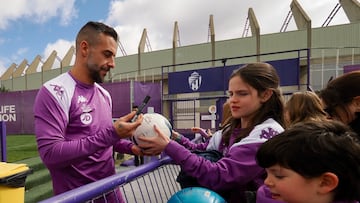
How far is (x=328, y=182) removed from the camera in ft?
3.58

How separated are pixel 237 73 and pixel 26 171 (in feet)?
4.10

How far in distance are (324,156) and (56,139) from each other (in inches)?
50.9

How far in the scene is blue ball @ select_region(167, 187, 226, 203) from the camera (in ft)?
5.25

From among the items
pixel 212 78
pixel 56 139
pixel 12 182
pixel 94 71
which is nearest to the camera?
pixel 12 182

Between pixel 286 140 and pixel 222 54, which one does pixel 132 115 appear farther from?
pixel 222 54

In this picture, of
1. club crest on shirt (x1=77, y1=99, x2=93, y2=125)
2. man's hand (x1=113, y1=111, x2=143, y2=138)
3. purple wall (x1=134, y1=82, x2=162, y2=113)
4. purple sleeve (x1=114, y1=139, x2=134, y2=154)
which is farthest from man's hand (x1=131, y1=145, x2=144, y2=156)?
purple wall (x1=134, y1=82, x2=162, y2=113)

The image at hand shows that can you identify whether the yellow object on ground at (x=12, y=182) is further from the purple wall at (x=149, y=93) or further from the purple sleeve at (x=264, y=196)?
the purple wall at (x=149, y=93)

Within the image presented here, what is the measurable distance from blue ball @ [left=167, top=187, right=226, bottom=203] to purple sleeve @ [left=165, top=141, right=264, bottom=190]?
0.05 metres

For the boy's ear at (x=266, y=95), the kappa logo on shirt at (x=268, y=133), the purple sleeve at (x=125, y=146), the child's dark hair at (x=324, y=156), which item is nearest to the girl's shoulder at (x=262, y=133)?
the kappa logo on shirt at (x=268, y=133)

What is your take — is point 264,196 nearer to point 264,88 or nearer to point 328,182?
point 328,182

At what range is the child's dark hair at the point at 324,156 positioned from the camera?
3.59 feet

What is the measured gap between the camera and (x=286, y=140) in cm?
117

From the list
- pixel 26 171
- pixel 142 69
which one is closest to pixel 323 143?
pixel 26 171

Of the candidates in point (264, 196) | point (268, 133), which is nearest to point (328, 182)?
point (264, 196)
